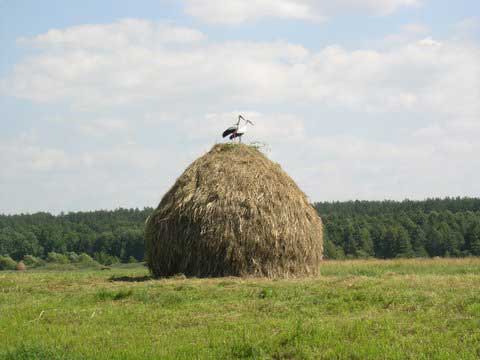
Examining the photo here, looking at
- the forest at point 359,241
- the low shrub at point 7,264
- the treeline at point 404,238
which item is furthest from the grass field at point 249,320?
the treeline at point 404,238

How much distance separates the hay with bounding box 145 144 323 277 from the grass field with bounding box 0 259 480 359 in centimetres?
185

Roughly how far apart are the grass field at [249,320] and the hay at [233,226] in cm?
185

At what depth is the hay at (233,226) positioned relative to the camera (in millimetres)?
17203

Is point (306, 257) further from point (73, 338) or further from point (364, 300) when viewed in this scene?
point (73, 338)

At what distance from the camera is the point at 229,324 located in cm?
1057

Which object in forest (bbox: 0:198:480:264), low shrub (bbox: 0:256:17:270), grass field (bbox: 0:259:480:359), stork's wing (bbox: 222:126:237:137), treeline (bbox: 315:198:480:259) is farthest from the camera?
forest (bbox: 0:198:480:264)

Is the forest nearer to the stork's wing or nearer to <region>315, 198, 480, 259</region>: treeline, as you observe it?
<region>315, 198, 480, 259</region>: treeline

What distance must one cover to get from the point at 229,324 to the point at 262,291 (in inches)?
105

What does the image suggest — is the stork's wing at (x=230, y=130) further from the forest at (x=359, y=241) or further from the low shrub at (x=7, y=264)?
the forest at (x=359, y=241)

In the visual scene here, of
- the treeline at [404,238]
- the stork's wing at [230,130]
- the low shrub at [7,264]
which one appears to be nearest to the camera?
the stork's wing at [230,130]

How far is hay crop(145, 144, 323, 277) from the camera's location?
17.2m

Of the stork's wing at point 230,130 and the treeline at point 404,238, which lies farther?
the treeline at point 404,238

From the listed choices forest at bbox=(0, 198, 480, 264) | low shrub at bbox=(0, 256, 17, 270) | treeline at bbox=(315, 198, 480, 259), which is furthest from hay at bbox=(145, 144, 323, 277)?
treeline at bbox=(315, 198, 480, 259)

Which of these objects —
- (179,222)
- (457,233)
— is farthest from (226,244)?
(457,233)
